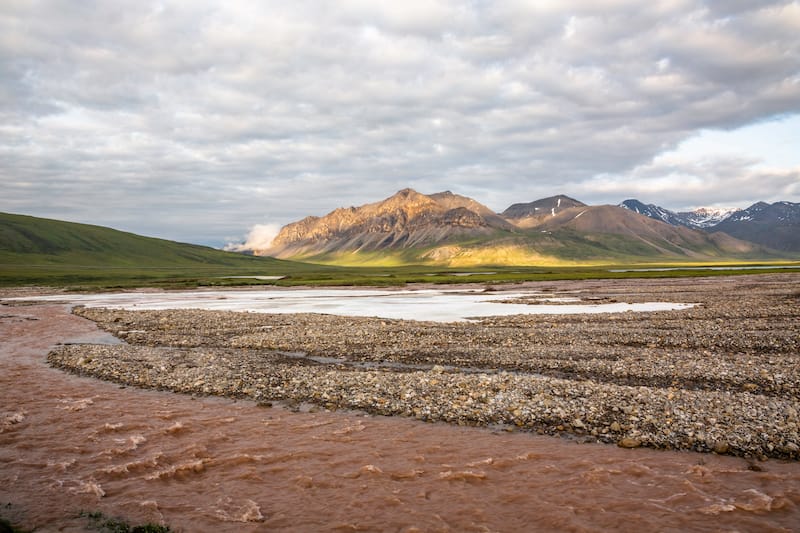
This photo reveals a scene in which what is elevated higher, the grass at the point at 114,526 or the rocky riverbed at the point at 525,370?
the rocky riverbed at the point at 525,370

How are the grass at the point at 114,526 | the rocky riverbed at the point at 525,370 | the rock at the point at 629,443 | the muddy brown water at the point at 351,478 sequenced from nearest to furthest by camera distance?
the grass at the point at 114,526
the muddy brown water at the point at 351,478
the rock at the point at 629,443
the rocky riverbed at the point at 525,370

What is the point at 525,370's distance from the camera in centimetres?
2581

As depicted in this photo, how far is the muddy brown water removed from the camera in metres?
11.7

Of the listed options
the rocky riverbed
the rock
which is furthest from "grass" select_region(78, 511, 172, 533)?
the rock

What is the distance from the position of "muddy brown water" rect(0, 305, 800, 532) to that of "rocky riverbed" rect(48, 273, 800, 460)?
157 cm

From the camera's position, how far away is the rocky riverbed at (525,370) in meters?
17.2

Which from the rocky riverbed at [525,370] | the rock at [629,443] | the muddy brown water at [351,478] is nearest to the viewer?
the muddy brown water at [351,478]

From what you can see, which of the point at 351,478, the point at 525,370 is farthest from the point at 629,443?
the point at 525,370

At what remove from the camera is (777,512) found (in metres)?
11.7

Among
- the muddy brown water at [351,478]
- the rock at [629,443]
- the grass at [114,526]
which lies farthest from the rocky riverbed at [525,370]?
the grass at [114,526]

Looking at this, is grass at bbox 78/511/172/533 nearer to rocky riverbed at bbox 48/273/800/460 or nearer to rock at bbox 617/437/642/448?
rocky riverbed at bbox 48/273/800/460

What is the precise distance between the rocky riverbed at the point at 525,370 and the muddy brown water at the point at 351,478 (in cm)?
157

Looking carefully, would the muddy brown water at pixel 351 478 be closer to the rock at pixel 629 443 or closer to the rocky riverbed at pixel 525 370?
the rock at pixel 629 443

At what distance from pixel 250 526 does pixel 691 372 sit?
2129cm
